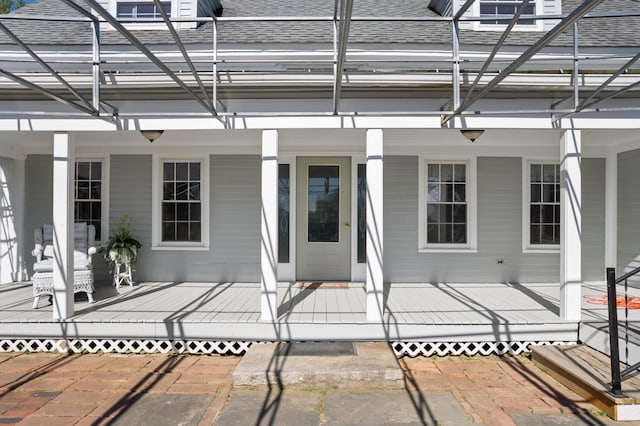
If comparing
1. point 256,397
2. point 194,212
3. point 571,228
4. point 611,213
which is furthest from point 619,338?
point 194,212

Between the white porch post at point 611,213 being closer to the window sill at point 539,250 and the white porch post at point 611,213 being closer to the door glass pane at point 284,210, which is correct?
the window sill at point 539,250

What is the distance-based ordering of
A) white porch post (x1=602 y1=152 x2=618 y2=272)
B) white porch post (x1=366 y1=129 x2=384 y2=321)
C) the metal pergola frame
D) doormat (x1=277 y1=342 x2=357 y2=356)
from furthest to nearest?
white porch post (x1=602 y1=152 x2=618 y2=272)
white porch post (x1=366 y1=129 x2=384 y2=321)
doormat (x1=277 y1=342 x2=357 y2=356)
the metal pergola frame

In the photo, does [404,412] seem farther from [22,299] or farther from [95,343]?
[22,299]

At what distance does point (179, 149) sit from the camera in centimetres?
651

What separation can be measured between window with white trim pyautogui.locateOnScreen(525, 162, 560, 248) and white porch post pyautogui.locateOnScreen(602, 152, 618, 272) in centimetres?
73

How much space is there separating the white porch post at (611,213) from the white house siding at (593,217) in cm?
5

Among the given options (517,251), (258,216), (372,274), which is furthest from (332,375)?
(517,251)

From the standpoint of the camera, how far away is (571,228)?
4414 mm

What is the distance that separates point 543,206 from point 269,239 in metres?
4.78

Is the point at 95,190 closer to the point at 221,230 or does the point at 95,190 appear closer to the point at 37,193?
the point at 37,193

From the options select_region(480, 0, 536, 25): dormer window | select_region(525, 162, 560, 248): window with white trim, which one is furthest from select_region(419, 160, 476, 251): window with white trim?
select_region(480, 0, 536, 25): dormer window

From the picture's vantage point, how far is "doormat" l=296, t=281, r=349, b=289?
6.15 metres

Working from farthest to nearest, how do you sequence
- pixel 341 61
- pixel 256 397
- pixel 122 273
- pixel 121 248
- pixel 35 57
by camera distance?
pixel 122 273 → pixel 121 248 → pixel 256 397 → pixel 35 57 → pixel 341 61

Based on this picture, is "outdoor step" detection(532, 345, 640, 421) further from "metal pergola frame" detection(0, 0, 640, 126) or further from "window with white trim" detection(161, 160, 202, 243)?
"window with white trim" detection(161, 160, 202, 243)
